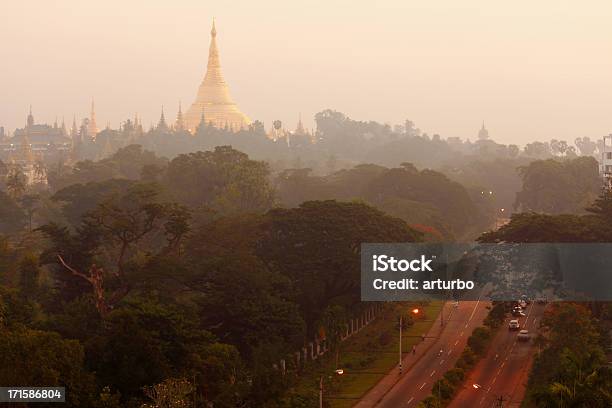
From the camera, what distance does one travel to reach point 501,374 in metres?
56.0

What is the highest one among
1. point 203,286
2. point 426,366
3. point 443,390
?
point 203,286

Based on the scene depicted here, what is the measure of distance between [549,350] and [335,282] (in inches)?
646

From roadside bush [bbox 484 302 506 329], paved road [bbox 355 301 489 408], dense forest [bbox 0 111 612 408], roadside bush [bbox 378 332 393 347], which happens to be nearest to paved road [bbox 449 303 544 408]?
roadside bush [bbox 484 302 506 329]

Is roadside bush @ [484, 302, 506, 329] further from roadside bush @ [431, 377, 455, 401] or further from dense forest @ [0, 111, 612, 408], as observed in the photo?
roadside bush @ [431, 377, 455, 401]

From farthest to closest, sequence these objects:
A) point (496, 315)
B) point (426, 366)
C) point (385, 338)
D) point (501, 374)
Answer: point (385, 338) < point (496, 315) < point (426, 366) < point (501, 374)

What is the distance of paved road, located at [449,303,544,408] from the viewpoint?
50969mm

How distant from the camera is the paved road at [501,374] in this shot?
167 ft

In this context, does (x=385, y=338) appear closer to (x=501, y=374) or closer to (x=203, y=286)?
(x=501, y=374)

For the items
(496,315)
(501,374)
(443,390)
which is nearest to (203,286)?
(443,390)

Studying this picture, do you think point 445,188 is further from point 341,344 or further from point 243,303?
point 243,303

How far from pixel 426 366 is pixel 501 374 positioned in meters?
4.26

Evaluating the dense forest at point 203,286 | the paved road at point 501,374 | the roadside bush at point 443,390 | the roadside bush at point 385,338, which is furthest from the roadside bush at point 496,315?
the roadside bush at point 443,390

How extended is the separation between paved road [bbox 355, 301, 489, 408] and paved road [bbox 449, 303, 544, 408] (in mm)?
1751

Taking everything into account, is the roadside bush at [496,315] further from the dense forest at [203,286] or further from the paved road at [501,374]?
the dense forest at [203,286]
